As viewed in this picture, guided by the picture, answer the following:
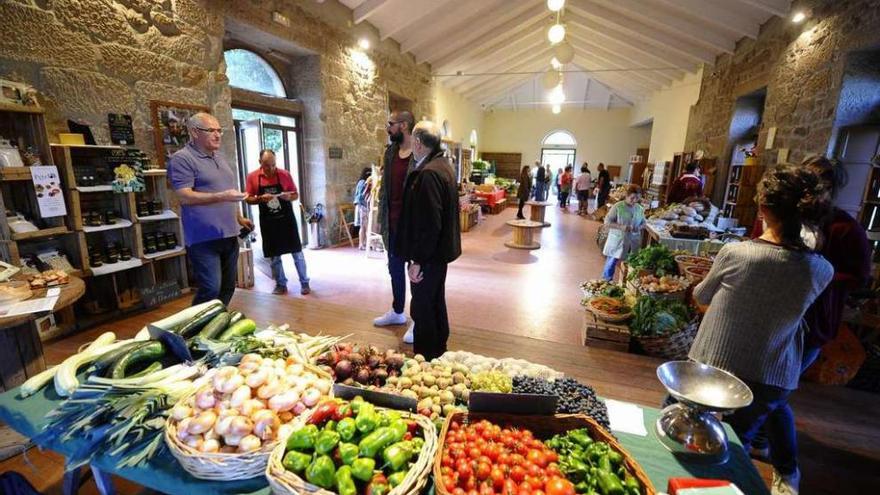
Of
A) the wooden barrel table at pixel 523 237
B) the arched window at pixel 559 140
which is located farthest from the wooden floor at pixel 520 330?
the arched window at pixel 559 140

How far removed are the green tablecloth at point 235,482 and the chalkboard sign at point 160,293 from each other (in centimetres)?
228

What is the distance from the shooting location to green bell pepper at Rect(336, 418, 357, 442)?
1.09 meters

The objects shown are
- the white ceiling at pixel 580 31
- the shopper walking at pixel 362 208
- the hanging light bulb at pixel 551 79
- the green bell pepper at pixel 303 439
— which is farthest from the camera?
the hanging light bulb at pixel 551 79

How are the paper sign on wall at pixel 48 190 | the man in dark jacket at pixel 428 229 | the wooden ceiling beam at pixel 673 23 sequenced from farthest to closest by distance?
the wooden ceiling beam at pixel 673 23
the paper sign on wall at pixel 48 190
the man in dark jacket at pixel 428 229

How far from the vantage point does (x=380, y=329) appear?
3326 mm

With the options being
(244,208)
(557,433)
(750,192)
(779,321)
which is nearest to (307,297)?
(244,208)

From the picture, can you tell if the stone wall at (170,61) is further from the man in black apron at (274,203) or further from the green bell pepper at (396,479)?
the green bell pepper at (396,479)

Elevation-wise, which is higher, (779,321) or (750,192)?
(750,192)

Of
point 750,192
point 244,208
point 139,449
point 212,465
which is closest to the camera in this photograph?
point 212,465

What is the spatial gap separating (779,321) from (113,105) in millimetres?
4808

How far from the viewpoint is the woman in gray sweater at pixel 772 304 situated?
141 centimetres

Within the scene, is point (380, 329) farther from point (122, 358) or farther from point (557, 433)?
point (557, 433)

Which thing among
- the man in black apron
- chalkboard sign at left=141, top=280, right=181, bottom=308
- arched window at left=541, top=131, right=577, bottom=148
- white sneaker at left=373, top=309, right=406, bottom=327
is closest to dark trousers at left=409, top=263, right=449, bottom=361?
white sneaker at left=373, top=309, right=406, bottom=327

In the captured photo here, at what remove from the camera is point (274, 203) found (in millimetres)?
3879
